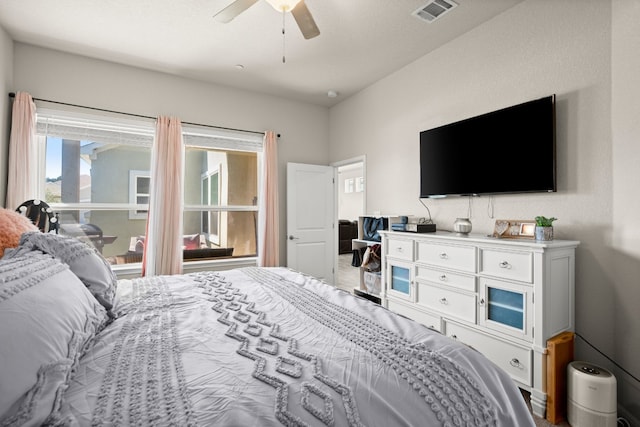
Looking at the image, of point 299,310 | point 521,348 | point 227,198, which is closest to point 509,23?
point 521,348

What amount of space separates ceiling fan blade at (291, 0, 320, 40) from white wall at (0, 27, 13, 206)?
274 centimetres

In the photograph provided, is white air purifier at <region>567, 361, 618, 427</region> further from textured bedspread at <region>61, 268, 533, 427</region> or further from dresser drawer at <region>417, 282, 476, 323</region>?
textured bedspread at <region>61, 268, 533, 427</region>

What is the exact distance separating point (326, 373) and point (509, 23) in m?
3.01

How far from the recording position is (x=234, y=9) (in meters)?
2.06

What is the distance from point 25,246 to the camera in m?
1.26

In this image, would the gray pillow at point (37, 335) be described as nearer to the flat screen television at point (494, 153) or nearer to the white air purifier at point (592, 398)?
the white air purifier at point (592, 398)

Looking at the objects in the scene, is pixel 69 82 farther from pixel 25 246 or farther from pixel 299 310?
pixel 299 310

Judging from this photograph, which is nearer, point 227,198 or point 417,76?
point 417,76

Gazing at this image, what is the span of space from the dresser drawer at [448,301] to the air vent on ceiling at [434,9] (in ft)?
7.43

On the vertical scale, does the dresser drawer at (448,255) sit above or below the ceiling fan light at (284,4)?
below

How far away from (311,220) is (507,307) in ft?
9.42

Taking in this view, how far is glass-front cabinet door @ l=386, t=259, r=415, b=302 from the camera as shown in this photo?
111 inches

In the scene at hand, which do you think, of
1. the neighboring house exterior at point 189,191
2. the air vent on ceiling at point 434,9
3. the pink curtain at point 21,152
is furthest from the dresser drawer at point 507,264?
the pink curtain at point 21,152

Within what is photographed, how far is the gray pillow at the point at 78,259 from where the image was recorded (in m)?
1.30
